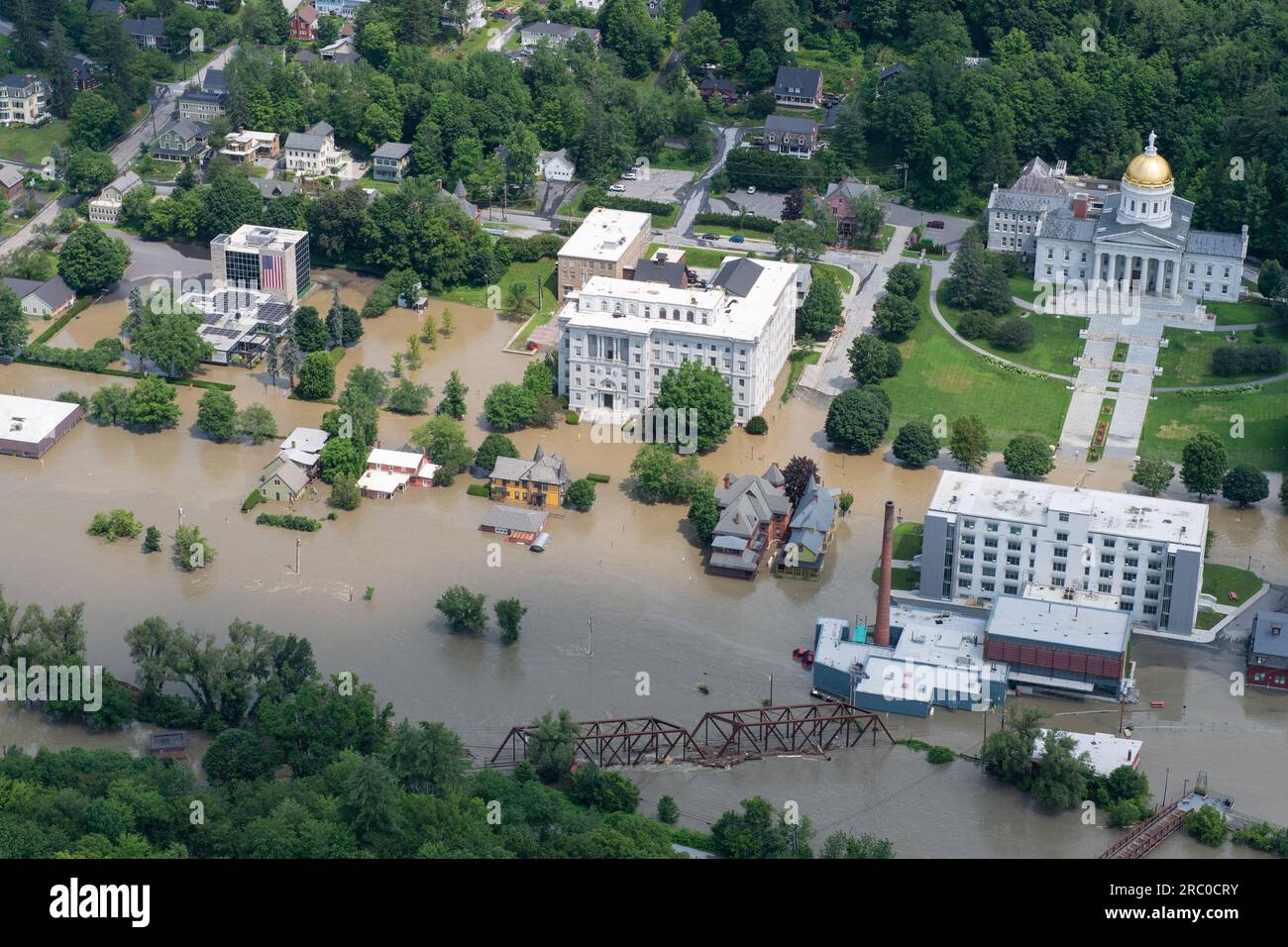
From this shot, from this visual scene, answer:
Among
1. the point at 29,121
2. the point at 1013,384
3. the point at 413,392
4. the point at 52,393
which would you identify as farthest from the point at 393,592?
the point at 29,121

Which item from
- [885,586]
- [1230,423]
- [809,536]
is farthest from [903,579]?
[1230,423]

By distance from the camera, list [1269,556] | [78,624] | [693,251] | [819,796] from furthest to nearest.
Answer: [693,251] → [1269,556] → [78,624] → [819,796]

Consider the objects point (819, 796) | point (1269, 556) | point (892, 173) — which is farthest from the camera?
point (892, 173)

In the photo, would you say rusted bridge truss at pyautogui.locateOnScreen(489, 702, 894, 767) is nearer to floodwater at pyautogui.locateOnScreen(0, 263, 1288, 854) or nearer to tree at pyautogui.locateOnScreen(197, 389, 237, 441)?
floodwater at pyautogui.locateOnScreen(0, 263, 1288, 854)

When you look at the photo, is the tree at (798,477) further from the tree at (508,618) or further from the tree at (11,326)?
the tree at (11,326)

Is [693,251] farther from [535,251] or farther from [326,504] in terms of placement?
[326,504]

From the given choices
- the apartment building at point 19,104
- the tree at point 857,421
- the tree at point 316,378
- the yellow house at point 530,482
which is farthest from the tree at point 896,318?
the apartment building at point 19,104
